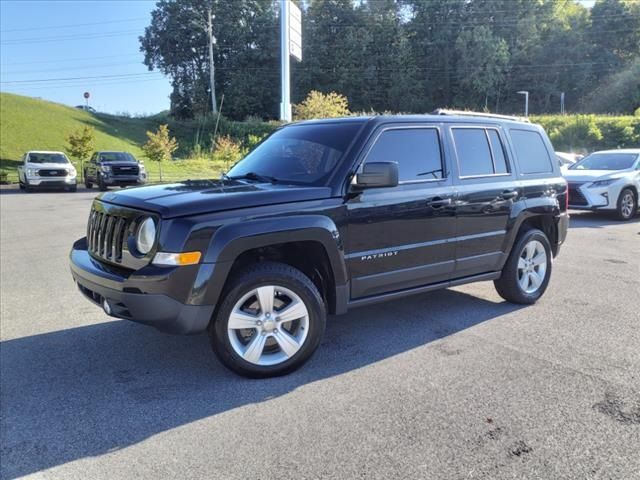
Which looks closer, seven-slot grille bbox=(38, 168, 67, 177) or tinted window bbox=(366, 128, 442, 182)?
tinted window bbox=(366, 128, 442, 182)

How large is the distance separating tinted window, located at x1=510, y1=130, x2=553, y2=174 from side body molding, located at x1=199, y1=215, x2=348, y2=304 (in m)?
2.62

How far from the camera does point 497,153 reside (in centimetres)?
537

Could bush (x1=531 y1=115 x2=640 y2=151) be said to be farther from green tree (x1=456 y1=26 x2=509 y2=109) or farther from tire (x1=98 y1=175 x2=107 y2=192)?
green tree (x1=456 y1=26 x2=509 y2=109)

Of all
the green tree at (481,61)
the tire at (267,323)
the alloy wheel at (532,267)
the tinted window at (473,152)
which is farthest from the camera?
the green tree at (481,61)

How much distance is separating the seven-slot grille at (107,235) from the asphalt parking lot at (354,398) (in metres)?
0.91

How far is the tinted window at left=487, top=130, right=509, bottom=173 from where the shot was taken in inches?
210

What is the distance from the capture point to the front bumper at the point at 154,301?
11.5ft

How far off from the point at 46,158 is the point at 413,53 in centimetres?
5372

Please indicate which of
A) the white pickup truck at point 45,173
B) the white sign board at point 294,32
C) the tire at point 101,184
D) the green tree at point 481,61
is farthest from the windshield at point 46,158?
the green tree at point 481,61

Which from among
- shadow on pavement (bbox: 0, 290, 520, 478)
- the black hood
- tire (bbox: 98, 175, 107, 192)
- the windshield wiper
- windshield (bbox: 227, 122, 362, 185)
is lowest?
shadow on pavement (bbox: 0, 290, 520, 478)

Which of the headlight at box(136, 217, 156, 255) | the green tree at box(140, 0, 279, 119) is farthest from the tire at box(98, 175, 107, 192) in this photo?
the green tree at box(140, 0, 279, 119)

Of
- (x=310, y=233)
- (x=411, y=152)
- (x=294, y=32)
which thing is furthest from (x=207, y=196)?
(x=294, y=32)

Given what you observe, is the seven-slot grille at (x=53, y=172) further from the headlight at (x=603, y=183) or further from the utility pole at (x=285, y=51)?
the headlight at (x=603, y=183)

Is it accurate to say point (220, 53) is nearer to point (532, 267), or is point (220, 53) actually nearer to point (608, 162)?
point (608, 162)
